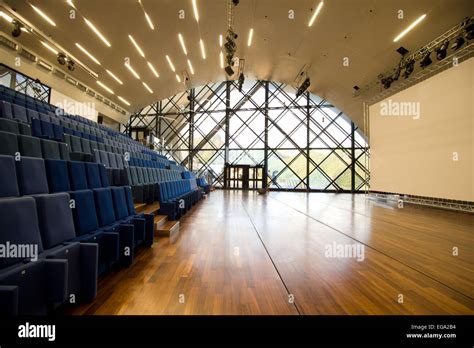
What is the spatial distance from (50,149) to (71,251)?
1320mm

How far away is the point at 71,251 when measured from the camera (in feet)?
3.09

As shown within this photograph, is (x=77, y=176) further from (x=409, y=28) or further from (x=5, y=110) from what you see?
(x=409, y=28)

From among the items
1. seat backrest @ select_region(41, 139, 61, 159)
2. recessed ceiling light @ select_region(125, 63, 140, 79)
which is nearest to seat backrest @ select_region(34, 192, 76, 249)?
seat backrest @ select_region(41, 139, 61, 159)

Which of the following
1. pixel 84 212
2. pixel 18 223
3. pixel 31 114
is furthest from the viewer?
pixel 31 114

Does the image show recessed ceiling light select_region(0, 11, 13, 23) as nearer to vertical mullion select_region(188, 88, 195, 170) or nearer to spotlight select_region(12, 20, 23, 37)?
spotlight select_region(12, 20, 23, 37)

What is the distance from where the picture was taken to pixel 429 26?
14.0 ft

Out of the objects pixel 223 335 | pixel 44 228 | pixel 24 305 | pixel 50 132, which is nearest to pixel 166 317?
pixel 223 335

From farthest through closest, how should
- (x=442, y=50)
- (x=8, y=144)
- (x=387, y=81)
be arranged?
1. (x=387, y=81)
2. (x=442, y=50)
3. (x=8, y=144)

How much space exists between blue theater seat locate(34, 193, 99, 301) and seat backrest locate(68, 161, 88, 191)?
39cm

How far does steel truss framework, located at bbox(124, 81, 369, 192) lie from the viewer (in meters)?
8.59

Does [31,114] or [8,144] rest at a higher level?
[31,114]

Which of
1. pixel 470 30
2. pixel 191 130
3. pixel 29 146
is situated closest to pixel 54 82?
pixel 191 130

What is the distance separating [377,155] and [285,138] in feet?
12.1

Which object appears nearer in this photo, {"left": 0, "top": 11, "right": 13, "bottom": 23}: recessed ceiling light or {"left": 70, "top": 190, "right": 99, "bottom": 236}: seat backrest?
{"left": 70, "top": 190, "right": 99, "bottom": 236}: seat backrest
